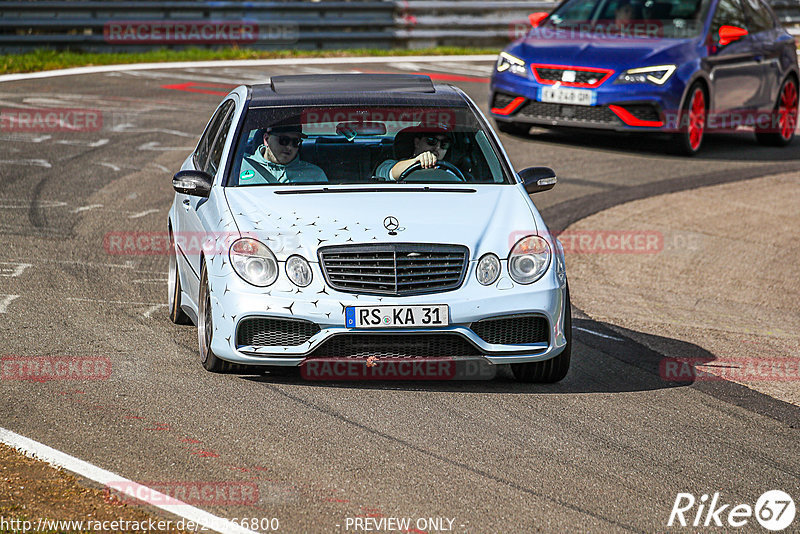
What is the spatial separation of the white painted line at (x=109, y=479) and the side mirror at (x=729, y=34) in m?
11.5

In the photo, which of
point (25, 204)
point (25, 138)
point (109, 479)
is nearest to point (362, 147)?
point (109, 479)

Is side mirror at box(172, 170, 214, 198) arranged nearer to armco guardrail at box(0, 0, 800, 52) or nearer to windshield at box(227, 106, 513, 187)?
windshield at box(227, 106, 513, 187)

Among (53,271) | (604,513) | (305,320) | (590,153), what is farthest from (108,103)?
(604,513)

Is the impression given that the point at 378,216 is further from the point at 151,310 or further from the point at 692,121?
the point at 692,121

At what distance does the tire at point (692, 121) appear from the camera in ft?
47.6

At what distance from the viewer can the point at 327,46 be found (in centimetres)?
2347

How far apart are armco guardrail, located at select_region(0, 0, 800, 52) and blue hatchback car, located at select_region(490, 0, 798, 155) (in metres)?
7.99

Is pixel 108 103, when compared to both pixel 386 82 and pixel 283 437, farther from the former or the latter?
pixel 283 437

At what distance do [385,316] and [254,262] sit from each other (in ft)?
2.38

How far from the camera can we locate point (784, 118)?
53.4ft
